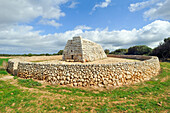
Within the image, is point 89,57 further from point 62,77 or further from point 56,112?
point 56,112

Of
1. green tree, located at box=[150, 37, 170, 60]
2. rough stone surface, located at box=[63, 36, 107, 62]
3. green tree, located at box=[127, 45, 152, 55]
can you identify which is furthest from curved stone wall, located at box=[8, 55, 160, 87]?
green tree, located at box=[127, 45, 152, 55]

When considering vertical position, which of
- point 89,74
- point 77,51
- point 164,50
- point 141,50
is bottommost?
point 89,74

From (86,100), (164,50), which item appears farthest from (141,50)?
(86,100)

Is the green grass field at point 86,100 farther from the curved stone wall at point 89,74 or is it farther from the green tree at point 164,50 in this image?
the green tree at point 164,50

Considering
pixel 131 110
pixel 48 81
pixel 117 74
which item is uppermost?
pixel 117 74

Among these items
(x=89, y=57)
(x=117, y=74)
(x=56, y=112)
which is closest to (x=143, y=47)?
(x=89, y=57)

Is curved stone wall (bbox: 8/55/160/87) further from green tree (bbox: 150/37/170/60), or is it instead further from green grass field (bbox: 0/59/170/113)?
green tree (bbox: 150/37/170/60)

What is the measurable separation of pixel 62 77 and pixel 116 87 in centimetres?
438

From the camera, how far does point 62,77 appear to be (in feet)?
24.2

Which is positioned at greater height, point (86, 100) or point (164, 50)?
point (164, 50)

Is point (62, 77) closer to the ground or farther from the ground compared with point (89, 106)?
farther from the ground

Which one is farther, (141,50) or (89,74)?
(141,50)

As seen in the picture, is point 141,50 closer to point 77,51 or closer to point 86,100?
point 77,51

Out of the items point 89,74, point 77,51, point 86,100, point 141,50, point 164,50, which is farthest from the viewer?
point 141,50
